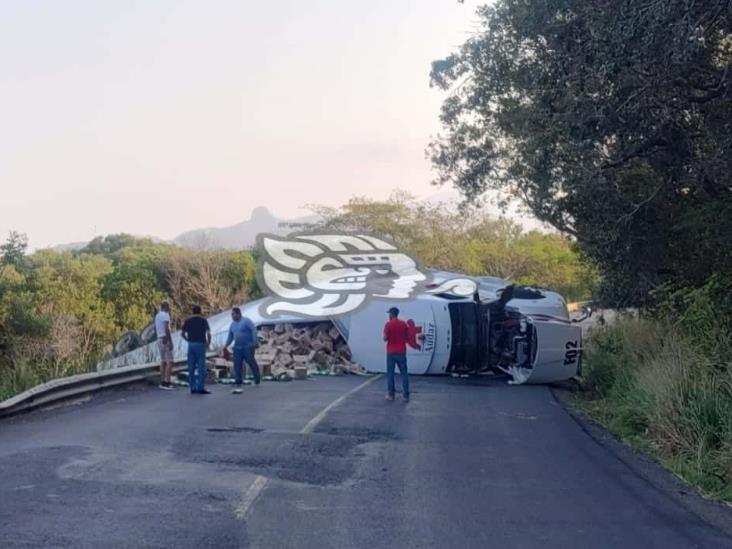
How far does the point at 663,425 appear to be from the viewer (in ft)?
43.5

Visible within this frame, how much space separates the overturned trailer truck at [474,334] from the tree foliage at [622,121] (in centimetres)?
237

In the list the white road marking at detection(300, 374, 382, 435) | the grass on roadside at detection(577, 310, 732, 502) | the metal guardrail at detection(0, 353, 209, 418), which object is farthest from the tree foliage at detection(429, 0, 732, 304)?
the metal guardrail at detection(0, 353, 209, 418)

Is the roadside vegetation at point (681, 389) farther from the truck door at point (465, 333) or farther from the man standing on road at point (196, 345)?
the man standing on road at point (196, 345)

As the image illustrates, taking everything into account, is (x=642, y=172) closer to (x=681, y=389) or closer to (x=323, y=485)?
(x=681, y=389)

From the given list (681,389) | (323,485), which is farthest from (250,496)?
(681,389)

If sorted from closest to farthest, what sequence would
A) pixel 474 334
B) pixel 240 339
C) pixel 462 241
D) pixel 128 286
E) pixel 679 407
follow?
pixel 679 407
pixel 240 339
pixel 474 334
pixel 128 286
pixel 462 241

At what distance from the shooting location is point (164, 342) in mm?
19734

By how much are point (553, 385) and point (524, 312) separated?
6.79ft

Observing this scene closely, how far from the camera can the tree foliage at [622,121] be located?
12.0 meters

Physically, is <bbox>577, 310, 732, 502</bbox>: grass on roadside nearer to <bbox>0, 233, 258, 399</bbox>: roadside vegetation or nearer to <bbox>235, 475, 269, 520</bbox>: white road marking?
<bbox>235, 475, 269, 520</bbox>: white road marking

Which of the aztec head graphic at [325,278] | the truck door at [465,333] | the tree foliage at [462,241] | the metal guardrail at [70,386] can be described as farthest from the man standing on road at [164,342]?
the tree foliage at [462,241]

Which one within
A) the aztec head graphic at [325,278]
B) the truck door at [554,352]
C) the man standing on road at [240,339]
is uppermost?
the aztec head graphic at [325,278]

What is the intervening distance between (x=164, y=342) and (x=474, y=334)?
34.8ft

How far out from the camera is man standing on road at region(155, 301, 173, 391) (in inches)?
772
